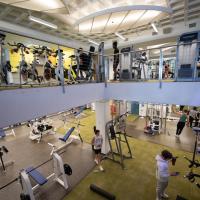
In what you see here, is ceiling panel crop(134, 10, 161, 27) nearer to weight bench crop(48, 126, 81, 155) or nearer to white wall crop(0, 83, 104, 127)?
white wall crop(0, 83, 104, 127)

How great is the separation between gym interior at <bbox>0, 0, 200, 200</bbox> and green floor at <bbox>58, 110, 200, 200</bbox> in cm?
3

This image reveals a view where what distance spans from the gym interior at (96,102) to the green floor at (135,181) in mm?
32

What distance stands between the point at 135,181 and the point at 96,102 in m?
3.23

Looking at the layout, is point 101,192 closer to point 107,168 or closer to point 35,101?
point 107,168

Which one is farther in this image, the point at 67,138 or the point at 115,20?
the point at 67,138

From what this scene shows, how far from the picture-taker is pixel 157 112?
9.86 m

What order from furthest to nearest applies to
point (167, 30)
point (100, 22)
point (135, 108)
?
1. point (135, 108)
2. point (167, 30)
3. point (100, 22)

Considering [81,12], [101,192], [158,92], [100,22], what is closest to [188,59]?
[158,92]

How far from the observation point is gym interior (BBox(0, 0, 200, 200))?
3.36 meters

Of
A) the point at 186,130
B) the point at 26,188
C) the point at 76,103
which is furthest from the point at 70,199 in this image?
the point at 186,130

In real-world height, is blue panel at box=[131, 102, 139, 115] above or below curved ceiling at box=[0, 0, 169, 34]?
below

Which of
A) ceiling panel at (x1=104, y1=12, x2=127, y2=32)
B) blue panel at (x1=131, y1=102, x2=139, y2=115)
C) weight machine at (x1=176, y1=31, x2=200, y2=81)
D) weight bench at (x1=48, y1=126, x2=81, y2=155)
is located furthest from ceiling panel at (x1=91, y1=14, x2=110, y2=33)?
blue panel at (x1=131, y1=102, x2=139, y2=115)

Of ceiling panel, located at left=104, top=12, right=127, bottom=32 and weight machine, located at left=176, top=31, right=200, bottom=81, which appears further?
ceiling panel, located at left=104, top=12, right=127, bottom=32

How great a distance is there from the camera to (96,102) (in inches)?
231
